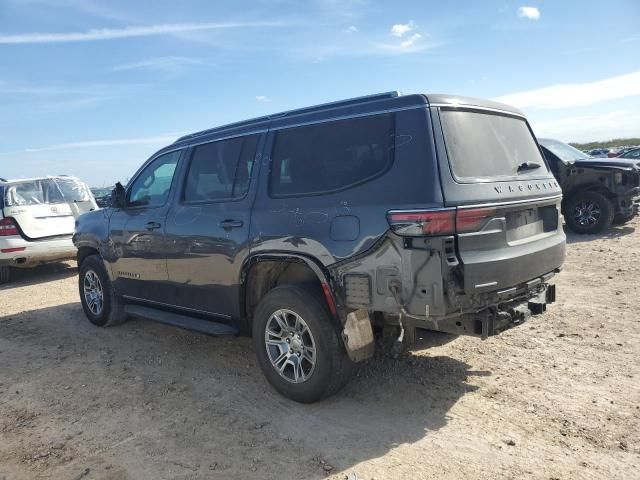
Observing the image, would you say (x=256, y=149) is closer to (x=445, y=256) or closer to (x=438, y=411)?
(x=445, y=256)

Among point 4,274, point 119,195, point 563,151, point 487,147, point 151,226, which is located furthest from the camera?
point 563,151

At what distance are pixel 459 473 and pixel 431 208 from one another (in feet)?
5.00

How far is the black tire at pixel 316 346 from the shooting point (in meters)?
3.63

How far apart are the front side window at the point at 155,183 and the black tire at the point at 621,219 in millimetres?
9028

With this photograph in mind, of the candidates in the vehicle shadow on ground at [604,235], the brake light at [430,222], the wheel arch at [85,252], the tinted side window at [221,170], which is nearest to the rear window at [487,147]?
the brake light at [430,222]

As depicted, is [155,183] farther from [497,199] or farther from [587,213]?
[587,213]

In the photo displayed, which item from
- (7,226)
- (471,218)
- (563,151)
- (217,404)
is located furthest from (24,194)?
(563,151)

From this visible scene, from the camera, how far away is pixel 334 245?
350 cm

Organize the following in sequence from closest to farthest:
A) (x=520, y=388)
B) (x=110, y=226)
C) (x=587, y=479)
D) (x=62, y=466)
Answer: (x=587, y=479) → (x=62, y=466) → (x=520, y=388) → (x=110, y=226)

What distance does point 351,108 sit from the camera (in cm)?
370

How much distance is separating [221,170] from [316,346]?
1.86 metres

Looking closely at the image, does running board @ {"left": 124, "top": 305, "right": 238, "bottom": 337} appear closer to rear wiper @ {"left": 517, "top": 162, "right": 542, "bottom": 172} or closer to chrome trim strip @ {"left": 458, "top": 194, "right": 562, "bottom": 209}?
chrome trim strip @ {"left": 458, "top": 194, "right": 562, "bottom": 209}

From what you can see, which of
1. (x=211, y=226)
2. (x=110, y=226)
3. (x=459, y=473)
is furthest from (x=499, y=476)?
(x=110, y=226)

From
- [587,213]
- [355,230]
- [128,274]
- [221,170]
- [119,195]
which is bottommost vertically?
[587,213]
